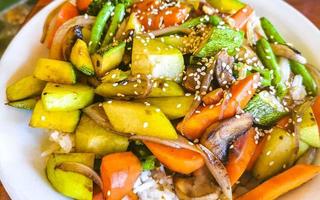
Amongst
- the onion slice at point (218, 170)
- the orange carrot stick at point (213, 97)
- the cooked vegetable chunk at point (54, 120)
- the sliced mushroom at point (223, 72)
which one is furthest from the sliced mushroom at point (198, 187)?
the cooked vegetable chunk at point (54, 120)

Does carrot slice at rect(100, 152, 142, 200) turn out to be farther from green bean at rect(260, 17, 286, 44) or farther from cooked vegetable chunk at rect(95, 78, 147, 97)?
green bean at rect(260, 17, 286, 44)

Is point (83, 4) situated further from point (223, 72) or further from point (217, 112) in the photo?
point (217, 112)

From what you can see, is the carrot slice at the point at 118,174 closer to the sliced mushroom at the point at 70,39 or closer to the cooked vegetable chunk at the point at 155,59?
the cooked vegetable chunk at the point at 155,59

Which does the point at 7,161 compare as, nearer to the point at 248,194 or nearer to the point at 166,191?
the point at 166,191

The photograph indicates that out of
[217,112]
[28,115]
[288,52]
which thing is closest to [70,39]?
[28,115]

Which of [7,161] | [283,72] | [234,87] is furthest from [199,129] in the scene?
[7,161]

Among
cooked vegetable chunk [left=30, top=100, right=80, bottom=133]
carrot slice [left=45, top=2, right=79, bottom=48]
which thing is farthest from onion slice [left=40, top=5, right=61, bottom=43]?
cooked vegetable chunk [left=30, top=100, right=80, bottom=133]
